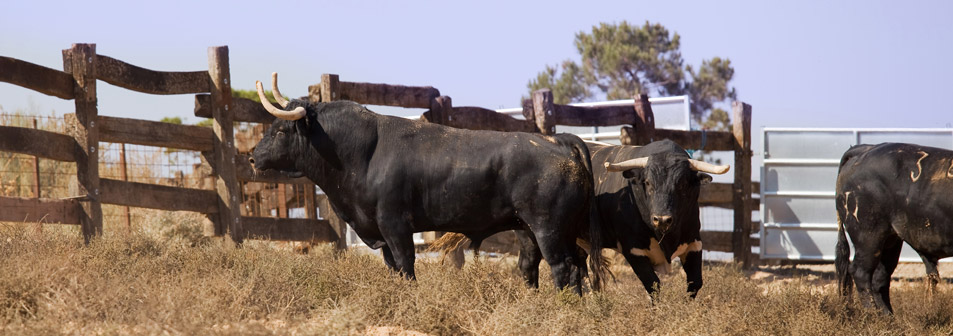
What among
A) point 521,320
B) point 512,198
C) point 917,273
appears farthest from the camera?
point 917,273

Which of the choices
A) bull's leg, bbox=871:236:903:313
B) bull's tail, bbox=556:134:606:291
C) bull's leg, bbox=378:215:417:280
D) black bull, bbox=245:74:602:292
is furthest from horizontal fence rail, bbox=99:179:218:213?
Answer: bull's leg, bbox=871:236:903:313

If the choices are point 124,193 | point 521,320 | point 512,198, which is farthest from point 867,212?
point 124,193

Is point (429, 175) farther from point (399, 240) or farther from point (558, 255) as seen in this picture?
point (558, 255)

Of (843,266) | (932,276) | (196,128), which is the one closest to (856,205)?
(843,266)

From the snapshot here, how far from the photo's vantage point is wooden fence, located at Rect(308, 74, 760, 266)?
10.7 meters

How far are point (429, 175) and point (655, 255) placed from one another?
2.16 meters

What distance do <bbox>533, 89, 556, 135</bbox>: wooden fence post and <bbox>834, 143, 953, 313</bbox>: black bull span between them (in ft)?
11.4

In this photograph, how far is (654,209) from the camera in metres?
7.85

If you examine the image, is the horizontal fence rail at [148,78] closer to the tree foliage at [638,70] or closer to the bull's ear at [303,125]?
the bull's ear at [303,125]

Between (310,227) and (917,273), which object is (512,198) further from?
(917,273)

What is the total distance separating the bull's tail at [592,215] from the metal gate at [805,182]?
A: 23.3 ft

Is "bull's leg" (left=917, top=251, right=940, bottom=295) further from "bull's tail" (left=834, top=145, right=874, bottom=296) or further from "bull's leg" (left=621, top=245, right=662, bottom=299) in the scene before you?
"bull's leg" (left=621, top=245, right=662, bottom=299)

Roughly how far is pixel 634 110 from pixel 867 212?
443 cm

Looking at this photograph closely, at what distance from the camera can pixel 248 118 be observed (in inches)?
404
